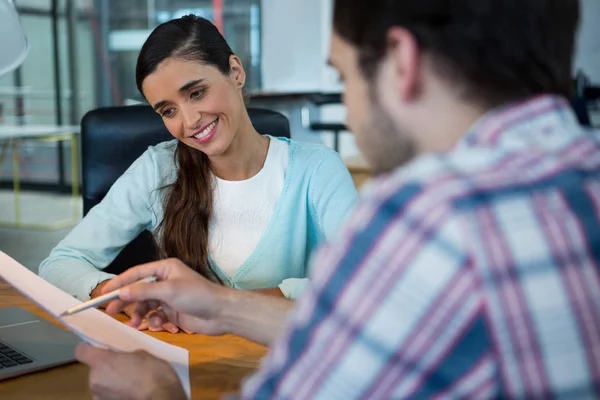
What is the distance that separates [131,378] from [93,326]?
143 millimetres

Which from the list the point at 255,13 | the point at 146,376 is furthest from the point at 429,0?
the point at 255,13

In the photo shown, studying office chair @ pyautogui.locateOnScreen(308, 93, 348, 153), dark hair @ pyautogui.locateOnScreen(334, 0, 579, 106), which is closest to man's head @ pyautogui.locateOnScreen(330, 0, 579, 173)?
dark hair @ pyautogui.locateOnScreen(334, 0, 579, 106)

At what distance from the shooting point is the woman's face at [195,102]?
4.60 feet

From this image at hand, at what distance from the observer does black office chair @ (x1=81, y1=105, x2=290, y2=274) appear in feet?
5.51

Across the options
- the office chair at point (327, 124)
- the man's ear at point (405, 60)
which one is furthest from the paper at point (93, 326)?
the office chair at point (327, 124)

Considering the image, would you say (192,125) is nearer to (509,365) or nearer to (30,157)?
(509,365)

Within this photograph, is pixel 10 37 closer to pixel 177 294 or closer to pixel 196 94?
pixel 196 94

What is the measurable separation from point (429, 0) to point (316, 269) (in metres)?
0.23

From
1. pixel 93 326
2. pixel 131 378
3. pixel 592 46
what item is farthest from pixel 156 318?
pixel 592 46

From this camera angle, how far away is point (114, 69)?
6.49 metres

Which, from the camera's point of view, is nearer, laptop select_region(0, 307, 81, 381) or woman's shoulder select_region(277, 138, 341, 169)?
laptop select_region(0, 307, 81, 381)

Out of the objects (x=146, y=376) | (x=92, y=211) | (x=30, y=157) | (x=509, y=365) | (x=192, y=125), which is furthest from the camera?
(x=30, y=157)

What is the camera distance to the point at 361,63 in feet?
1.99

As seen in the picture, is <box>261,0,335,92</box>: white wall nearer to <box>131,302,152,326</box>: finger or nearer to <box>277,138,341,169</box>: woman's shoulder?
<box>277,138,341,169</box>: woman's shoulder
